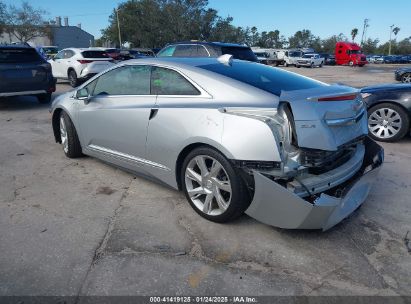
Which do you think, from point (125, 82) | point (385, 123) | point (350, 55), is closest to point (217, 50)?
point (385, 123)

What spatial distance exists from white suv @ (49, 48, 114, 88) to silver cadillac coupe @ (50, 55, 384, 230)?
35.4ft

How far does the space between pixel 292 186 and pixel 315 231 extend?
0.69 m

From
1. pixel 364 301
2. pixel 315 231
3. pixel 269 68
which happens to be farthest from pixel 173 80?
pixel 364 301

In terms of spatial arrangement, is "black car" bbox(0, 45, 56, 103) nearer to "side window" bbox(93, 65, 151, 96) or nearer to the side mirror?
the side mirror

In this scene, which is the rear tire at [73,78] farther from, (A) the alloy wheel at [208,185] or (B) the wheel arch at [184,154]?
(A) the alloy wheel at [208,185]

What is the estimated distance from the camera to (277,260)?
2.90m

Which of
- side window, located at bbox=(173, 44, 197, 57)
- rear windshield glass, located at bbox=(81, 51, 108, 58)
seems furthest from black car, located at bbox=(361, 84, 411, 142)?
rear windshield glass, located at bbox=(81, 51, 108, 58)

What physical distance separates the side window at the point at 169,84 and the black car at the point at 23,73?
21.4 ft

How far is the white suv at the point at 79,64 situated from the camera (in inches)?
569

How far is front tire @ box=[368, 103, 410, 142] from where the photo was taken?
6234mm

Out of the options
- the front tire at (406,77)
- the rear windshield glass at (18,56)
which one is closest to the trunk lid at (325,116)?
the rear windshield glass at (18,56)

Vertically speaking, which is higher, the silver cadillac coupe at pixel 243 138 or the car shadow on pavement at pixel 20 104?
the silver cadillac coupe at pixel 243 138

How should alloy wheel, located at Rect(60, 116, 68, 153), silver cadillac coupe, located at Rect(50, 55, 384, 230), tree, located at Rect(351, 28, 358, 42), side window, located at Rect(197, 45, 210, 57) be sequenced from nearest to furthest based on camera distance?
silver cadillac coupe, located at Rect(50, 55, 384, 230), alloy wheel, located at Rect(60, 116, 68, 153), side window, located at Rect(197, 45, 210, 57), tree, located at Rect(351, 28, 358, 42)

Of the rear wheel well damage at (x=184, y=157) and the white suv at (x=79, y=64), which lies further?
the white suv at (x=79, y=64)
